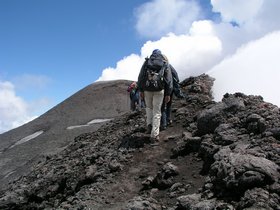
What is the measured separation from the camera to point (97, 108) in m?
43.3

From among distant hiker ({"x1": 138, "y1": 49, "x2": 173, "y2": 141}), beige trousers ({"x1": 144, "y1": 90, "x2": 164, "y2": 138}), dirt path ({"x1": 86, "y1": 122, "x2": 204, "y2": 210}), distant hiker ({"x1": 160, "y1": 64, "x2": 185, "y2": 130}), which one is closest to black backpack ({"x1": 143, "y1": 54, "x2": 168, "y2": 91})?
distant hiker ({"x1": 138, "y1": 49, "x2": 173, "y2": 141})

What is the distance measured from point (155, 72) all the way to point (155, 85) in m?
0.49

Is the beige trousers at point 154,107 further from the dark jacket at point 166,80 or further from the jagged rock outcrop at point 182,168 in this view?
the jagged rock outcrop at point 182,168

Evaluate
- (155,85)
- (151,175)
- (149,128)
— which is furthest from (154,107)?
(151,175)

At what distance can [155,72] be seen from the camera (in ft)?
48.5

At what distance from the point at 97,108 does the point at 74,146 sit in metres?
24.3

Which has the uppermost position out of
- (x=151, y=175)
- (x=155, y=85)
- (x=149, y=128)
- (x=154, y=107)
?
(x=155, y=85)

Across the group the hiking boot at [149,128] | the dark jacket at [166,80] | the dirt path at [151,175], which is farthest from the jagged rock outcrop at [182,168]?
the dark jacket at [166,80]

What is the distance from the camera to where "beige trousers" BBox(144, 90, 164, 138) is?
1431 centimetres

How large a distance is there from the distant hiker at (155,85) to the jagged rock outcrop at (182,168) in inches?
27.0

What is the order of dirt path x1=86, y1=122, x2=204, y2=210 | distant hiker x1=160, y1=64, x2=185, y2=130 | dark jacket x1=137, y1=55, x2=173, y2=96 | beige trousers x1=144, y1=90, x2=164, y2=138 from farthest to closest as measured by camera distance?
distant hiker x1=160, y1=64, x2=185, y2=130 → dark jacket x1=137, y1=55, x2=173, y2=96 → beige trousers x1=144, y1=90, x2=164, y2=138 → dirt path x1=86, y1=122, x2=204, y2=210

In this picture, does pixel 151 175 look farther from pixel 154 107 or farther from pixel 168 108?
pixel 168 108

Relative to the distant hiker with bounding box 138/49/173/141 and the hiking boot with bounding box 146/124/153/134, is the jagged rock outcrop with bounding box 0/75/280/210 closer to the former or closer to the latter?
the hiking boot with bounding box 146/124/153/134

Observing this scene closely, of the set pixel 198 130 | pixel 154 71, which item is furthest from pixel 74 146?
pixel 198 130
